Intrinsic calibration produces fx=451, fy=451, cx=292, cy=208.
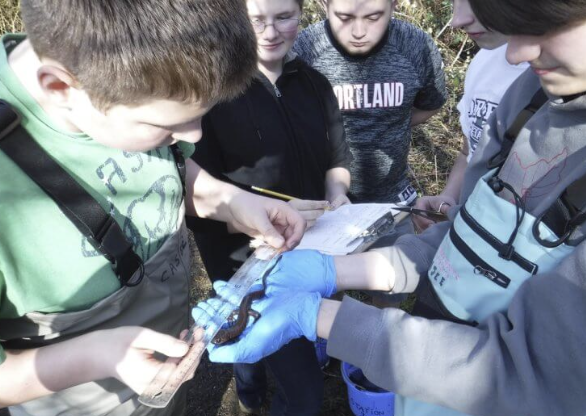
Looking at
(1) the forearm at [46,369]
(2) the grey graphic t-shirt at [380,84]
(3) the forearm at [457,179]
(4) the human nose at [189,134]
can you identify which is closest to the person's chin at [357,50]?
(2) the grey graphic t-shirt at [380,84]

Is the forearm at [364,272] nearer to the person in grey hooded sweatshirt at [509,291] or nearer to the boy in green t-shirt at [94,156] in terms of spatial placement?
the person in grey hooded sweatshirt at [509,291]

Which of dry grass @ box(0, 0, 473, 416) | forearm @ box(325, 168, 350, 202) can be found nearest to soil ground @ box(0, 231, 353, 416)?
dry grass @ box(0, 0, 473, 416)

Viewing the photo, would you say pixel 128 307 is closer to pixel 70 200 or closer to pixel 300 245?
pixel 70 200

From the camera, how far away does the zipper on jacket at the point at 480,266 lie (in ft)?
3.88

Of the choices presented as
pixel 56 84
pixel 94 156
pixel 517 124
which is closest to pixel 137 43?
pixel 56 84

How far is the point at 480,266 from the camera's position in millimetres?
1229

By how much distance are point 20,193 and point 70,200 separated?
0.11 metres

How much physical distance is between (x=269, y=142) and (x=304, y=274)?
26.6 inches

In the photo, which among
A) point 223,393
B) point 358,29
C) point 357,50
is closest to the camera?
point 358,29

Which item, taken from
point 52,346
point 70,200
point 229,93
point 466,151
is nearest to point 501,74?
point 466,151

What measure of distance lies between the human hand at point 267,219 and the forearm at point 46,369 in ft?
2.34

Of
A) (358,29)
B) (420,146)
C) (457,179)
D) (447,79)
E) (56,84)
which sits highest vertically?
(56,84)

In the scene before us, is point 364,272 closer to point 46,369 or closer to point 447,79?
point 46,369

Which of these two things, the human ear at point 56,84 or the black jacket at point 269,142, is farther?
the black jacket at point 269,142
